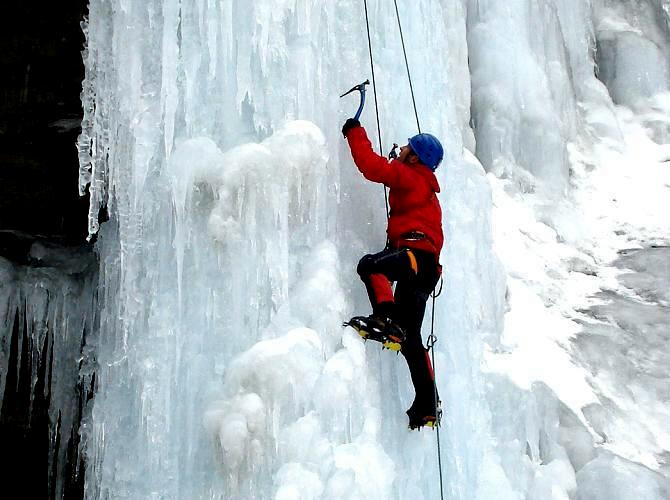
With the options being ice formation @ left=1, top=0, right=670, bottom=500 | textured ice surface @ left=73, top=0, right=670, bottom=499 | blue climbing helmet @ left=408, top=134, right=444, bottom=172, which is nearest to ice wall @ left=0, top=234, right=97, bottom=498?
ice formation @ left=1, top=0, right=670, bottom=500


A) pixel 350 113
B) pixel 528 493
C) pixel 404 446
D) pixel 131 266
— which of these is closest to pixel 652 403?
pixel 528 493

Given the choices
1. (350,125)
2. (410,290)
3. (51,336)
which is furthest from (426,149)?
(51,336)

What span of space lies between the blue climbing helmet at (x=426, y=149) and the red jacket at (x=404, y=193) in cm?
4

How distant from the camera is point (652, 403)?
22.3ft

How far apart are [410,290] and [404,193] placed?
0.45m

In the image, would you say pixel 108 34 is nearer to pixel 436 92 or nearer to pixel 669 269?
pixel 436 92

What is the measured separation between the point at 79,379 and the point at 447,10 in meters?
5.27

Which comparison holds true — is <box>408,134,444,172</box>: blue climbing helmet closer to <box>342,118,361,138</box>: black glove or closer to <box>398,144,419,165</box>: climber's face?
<box>398,144,419,165</box>: climber's face

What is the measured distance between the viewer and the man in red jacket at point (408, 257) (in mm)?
3719

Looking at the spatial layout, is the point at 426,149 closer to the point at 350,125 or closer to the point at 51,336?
the point at 350,125

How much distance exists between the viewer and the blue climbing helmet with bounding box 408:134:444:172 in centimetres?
391

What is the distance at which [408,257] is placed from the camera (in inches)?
148

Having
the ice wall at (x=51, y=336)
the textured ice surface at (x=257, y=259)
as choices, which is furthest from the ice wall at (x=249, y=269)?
the ice wall at (x=51, y=336)

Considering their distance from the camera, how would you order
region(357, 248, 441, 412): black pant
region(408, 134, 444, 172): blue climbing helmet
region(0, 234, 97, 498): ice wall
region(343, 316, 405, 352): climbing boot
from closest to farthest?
region(343, 316, 405, 352): climbing boot, region(357, 248, 441, 412): black pant, region(408, 134, 444, 172): blue climbing helmet, region(0, 234, 97, 498): ice wall
